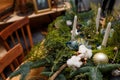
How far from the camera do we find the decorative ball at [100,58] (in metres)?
0.96

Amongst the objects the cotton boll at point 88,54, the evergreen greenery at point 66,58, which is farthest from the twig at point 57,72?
the cotton boll at point 88,54

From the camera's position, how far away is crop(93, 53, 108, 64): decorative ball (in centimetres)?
96

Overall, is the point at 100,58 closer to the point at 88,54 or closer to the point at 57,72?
the point at 88,54

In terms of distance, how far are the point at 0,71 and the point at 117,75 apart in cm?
77

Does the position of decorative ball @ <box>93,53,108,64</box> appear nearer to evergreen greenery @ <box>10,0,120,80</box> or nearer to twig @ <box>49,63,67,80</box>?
evergreen greenery @ <box>10,0,120,80</box>

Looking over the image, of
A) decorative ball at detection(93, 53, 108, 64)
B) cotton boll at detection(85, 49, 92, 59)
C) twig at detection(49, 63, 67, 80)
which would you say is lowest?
twig at detection(49, 63, 67, 80)

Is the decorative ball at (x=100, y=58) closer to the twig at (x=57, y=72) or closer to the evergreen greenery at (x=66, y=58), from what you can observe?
the evergreen greenery at (x=66, y=58)

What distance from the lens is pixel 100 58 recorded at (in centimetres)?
96

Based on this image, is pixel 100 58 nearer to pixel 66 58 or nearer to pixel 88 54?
pixel 88 54

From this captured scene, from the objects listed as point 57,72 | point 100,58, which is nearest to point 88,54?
point 100,58

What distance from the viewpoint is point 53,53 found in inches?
42.3

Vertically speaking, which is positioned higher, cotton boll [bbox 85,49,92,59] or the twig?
cotton boll [bbox 85,49,92,59]

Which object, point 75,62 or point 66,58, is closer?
point 75,62

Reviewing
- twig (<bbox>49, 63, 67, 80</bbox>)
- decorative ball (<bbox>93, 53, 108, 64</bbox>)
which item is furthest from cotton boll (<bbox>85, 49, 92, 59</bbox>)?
twig (<bbox>49, 63, 67, 80</bbox>)
